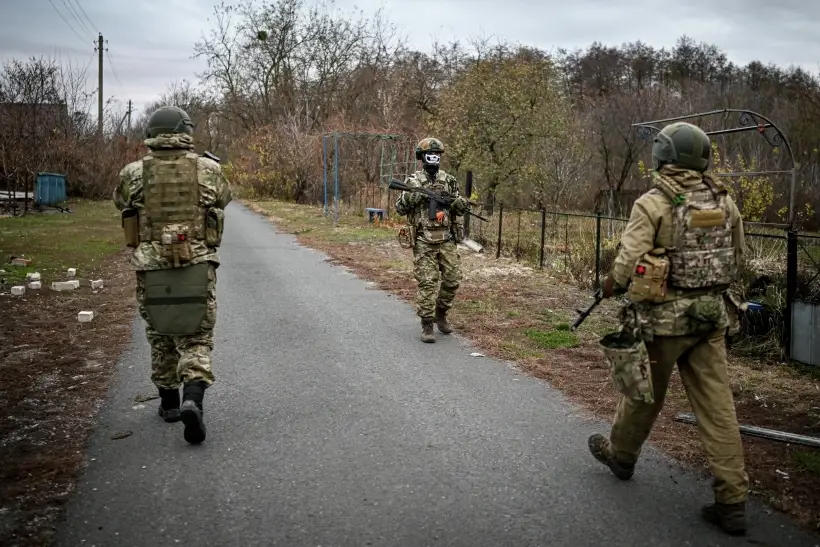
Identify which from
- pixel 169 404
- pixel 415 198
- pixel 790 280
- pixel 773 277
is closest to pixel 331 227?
pixel 415 198

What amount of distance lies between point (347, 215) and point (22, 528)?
785 inches

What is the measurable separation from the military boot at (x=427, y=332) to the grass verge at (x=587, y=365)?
1.51ft

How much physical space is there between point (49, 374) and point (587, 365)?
4.60 metres

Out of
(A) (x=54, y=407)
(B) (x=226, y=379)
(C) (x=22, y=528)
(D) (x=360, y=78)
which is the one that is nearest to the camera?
(C) (x=22, y=528)

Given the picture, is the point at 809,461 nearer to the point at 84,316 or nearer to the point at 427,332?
the point at 427,332

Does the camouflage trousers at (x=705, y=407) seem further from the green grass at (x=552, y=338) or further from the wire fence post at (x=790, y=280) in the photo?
the wire fence post at (x=790, y=280)

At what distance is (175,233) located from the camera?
445cm

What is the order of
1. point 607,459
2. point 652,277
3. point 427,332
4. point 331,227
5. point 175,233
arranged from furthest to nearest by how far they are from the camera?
point 331,227 → point 427,332 → point 175,233 → point 607,459 → point 652,277

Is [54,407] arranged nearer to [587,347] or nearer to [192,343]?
[192,343]

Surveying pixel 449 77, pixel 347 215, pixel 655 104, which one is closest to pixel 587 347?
pixel 347 215

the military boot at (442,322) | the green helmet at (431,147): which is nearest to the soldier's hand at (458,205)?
the green helmet at (431,147)

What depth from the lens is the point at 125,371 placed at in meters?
5.93

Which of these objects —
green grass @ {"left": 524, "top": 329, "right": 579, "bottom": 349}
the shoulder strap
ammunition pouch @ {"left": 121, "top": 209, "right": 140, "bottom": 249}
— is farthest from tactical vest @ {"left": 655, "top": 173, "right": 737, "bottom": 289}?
green grass @ {"left": 524, "top": 329, "right": 579, "bottom": 349}

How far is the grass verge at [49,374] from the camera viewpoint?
3.58 meters
